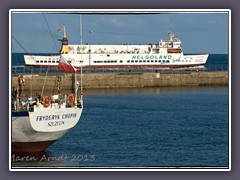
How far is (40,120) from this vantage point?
2167 centimetres

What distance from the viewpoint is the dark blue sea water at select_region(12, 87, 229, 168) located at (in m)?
22.9

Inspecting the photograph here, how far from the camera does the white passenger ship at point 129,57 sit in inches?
2450

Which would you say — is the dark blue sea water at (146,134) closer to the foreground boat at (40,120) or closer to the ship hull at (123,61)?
the foreground boat at (40,120)

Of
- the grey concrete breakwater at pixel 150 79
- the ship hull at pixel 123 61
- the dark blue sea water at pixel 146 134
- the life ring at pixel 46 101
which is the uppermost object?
the ship hull at pixel 123 61

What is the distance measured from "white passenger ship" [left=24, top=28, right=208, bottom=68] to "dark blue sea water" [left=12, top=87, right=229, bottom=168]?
43.3 ft

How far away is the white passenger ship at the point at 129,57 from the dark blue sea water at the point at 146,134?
13204 mm

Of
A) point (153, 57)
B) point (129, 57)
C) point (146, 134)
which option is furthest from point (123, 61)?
point (146, 134)

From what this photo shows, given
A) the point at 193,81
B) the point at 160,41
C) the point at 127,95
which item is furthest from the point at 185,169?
the point at 160,41

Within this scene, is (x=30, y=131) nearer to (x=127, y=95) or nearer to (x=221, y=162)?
(x=221, y=162)

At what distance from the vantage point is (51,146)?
2452cm

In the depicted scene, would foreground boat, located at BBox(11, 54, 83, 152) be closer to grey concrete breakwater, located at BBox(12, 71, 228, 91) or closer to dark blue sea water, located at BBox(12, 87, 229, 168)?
dark blue sea water, located at BBox(12, 87, 229, 168)

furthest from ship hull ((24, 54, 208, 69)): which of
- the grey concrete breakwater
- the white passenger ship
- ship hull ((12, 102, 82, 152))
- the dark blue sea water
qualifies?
ship hull ((12, 102, 82, 152))

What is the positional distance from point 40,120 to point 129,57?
43.2 metres

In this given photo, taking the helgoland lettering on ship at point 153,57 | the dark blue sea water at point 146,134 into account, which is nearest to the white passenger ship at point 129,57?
the helgoland lettering on ship at point 153,57
